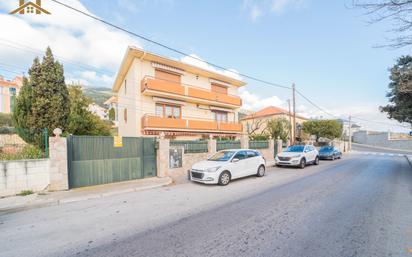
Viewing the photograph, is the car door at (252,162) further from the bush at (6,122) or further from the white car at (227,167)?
the bush at (6,122)

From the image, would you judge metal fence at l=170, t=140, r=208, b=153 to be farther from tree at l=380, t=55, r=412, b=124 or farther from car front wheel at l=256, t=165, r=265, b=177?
tree at l=380, t=55, r=412, b=124

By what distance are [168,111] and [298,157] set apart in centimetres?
1193

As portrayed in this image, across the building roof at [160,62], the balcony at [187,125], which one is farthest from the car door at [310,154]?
the building roof at [160,62]

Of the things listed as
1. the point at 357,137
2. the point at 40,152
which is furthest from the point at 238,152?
the point at 357,137

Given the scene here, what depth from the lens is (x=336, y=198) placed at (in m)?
5.87

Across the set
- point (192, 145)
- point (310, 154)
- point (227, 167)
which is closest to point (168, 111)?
point (192, 145)

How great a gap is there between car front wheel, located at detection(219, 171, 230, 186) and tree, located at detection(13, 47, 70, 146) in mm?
7669

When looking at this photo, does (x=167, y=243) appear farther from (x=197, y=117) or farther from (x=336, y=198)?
(x=197, y=117)

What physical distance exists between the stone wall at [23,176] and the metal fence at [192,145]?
571 cm

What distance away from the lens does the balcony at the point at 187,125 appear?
51.5 ft

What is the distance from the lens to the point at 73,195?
21.7 feet

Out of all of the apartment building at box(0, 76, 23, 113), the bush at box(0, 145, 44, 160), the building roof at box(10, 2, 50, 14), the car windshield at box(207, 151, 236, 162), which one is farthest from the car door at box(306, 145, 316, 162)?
the apartment building at box(0, 76, 23, 113)

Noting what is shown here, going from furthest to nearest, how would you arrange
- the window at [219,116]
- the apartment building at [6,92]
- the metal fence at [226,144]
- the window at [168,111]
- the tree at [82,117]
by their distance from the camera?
1. the apartment building at [6,92]
2. the window at [219,116]
3. the window at [168,111]
4. the metal fence at [226,144]
5. the tree at [82,117]

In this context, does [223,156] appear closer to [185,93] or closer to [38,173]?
[38,173]
